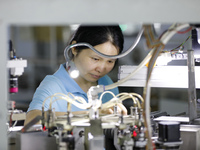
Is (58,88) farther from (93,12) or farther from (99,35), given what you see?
(93,12)

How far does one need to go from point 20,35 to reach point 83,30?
1062cm

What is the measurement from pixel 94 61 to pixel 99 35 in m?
0.17

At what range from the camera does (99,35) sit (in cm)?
212

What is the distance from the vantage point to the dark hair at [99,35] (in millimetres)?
2121

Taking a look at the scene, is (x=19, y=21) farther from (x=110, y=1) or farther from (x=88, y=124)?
(x=88, y=124)

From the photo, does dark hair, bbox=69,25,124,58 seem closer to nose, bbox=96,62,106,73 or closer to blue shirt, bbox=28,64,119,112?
→ nose, bbox=96,62,106,73

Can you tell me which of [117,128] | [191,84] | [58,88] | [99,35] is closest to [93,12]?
[117,128]

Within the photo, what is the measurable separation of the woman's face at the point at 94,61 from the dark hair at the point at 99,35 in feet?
0.11

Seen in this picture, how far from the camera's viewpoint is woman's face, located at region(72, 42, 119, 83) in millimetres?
2107

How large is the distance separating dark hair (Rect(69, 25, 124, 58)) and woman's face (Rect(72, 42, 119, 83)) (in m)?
0.03

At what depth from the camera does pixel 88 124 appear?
1.29 metres

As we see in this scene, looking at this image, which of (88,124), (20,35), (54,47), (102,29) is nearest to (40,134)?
(88,124)

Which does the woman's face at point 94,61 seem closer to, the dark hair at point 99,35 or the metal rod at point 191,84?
the dark hair at point 99,35

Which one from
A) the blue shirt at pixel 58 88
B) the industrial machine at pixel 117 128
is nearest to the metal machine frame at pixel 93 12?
the industrial machine at pixel 117 128
